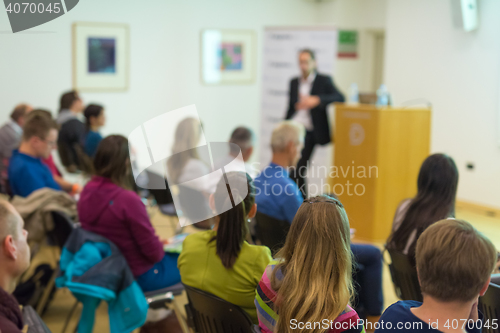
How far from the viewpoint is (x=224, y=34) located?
305 inches

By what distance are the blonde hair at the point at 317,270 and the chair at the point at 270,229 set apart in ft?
3.15

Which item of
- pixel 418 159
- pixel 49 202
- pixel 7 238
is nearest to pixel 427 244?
pixel 7 238

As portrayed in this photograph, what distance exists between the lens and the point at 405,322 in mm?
Result: 1293

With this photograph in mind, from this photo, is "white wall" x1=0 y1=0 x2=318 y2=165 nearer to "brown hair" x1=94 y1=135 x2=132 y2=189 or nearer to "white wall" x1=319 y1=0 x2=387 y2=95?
"white wall" x1=319 y1=0 x2=387 y2=95

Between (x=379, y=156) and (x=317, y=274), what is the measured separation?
322cm

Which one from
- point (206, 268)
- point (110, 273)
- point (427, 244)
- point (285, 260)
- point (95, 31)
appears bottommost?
point (110, 273)

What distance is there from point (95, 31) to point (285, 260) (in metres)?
6.23

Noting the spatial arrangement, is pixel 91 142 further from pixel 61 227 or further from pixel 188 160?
pixel 61 227

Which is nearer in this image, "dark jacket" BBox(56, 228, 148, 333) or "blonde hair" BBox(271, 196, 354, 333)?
"blonde hair" BBox(271, 196, 354, 333)

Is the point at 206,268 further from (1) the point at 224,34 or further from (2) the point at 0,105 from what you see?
(1) the point at 224,34

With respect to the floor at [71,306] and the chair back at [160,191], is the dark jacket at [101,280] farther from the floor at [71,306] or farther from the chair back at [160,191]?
the chair back at [160,191]

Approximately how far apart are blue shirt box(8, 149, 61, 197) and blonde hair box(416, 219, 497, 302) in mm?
2838

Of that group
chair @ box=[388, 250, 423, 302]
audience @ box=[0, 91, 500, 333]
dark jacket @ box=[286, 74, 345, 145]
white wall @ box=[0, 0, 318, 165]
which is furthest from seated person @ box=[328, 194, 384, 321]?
white wall @ box=[0, 0, 318, 165]

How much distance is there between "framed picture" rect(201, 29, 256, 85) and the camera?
770 cm
